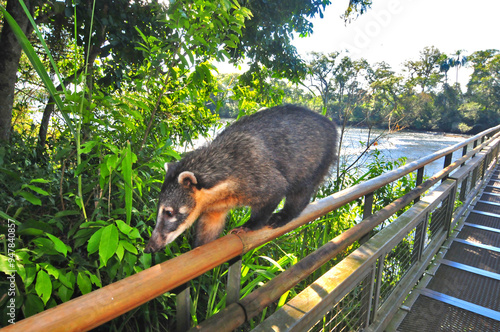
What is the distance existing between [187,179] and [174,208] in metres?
0.16

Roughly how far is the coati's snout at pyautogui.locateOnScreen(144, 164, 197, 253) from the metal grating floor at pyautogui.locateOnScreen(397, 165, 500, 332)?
148 centimetres

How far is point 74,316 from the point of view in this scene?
60 centimetres

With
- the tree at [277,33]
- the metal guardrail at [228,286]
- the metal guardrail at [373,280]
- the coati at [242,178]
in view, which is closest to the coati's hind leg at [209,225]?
the coati at [242,178]

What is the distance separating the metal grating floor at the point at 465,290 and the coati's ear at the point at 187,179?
1534 millimetres

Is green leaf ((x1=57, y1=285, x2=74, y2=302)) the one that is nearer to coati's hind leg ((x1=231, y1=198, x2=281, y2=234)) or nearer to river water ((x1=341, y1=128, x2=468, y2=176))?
coati's hind leg ((x1=231, y1=198, x2=281, y2=234))

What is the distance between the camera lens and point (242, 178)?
1.65m

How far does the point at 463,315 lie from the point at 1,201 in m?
2.89

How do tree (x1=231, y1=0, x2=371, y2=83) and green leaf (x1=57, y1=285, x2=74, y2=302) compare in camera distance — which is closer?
green leaf (x1=57, y1=285, x2=74, y2=302)

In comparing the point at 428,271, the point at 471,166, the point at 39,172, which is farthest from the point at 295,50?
the point at 39,172

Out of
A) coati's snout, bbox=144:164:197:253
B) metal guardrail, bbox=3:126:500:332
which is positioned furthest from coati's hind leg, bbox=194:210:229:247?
metal guardrail, bbox=3:126:500:332

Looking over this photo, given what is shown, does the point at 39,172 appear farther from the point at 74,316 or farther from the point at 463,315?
the point at 463,315

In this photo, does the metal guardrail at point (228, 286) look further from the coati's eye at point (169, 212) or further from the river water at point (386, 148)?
the river water at point (386, 148)

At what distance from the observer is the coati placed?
1533 mm

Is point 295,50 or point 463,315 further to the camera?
point 295,50
